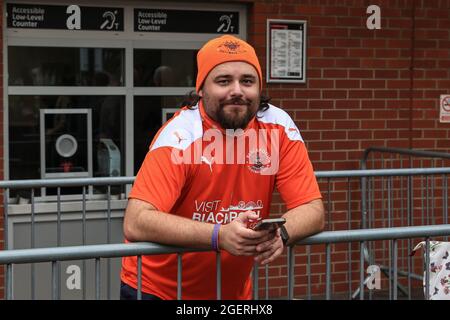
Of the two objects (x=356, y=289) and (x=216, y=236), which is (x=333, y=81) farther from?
(x=216, y=236)

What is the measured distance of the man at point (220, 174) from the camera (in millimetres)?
3426

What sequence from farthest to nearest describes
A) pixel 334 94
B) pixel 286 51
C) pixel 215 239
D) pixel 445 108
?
pixel 445 108 < pixel 334 94 < pixel 286 51 < pixel 215 239

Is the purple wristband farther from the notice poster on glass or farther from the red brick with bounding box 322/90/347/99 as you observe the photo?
the red brick with bounding box 322/90/347/99

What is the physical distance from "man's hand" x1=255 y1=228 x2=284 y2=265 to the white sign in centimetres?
448

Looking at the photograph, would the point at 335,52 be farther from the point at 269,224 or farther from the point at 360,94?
the point at 269,224

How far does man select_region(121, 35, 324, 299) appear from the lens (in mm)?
3426

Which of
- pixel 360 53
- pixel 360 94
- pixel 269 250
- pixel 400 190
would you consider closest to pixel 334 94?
pixel 360 94

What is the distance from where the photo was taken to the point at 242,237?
3076 mm

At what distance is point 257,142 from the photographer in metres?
3.71

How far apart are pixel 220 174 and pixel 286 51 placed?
333cm

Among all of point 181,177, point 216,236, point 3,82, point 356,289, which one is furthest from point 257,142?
point 356,289

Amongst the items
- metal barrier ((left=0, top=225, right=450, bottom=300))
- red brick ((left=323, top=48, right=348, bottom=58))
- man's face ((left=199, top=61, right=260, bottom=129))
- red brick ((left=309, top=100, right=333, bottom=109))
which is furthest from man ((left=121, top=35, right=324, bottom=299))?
red brick ((left=323, top=48, right=348, bottom=58))

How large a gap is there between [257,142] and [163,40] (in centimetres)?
305

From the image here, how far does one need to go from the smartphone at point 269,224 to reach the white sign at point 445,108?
4.57 metres
